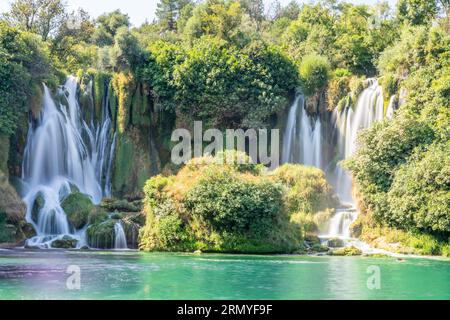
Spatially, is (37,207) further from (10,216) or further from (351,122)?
(351,122)

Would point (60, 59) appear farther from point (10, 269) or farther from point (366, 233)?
point (10, 269)

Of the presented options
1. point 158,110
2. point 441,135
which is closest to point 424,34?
point 441,135

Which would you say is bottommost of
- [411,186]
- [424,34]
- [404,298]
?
[404,298]

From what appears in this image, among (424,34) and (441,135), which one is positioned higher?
(424,34)

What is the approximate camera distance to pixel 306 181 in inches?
1667

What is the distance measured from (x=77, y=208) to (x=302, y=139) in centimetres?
1645

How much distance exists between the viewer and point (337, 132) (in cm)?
5097

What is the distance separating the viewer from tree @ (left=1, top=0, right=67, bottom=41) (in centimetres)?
5953

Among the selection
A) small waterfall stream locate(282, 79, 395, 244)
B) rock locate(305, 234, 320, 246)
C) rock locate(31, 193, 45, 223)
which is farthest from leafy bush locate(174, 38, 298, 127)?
rock locate(305, 234, 320, 246)

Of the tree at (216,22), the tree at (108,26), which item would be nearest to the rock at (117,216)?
the tree at (216,22)

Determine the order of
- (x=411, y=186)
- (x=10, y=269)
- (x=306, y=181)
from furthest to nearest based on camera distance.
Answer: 1. (x=306, y=181)
2. (x=411, y=186)
3. (x=10, y=269)

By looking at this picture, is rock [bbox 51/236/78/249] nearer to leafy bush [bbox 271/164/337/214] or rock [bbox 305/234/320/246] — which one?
leafy bush [bbox 271/164/337/214]

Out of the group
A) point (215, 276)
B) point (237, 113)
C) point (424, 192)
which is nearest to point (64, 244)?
point (215, 276)
